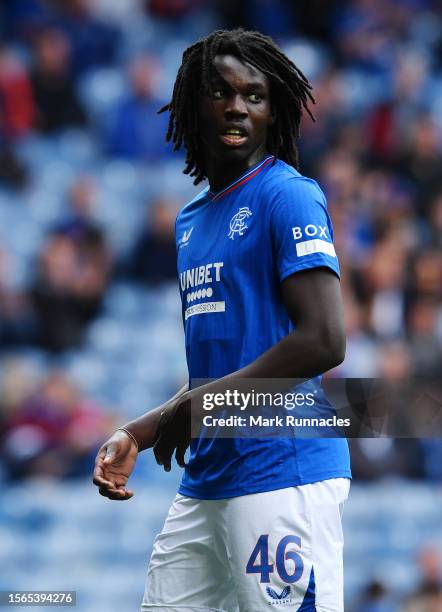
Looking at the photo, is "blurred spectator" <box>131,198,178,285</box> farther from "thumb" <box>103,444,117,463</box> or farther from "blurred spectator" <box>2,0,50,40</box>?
"thumb" <box>103,444,117,463</box>

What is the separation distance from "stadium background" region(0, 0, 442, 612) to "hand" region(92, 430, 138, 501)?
4632 mm

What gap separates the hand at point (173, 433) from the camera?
3.33m

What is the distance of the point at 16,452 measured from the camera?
842cm

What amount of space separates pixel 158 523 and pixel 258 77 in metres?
5.22

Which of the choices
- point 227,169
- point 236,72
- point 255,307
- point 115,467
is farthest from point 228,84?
point 115,467

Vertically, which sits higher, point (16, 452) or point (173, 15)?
point (173, 15)

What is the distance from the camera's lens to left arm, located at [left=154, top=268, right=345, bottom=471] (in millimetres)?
3182

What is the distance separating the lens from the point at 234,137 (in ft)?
11.9

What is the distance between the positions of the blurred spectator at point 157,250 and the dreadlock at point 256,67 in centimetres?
589

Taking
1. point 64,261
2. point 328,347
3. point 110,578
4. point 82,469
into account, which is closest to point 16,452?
point 82,469

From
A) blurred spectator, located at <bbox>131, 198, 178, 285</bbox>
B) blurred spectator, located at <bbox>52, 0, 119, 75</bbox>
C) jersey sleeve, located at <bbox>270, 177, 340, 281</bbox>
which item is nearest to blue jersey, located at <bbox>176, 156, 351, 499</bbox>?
jersey sleeve, located at <bbox>270, 177, 340, 281</bbox>

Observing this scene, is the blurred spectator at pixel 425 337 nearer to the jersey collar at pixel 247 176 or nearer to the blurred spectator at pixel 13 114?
the blurred spectator at pixel 13 114

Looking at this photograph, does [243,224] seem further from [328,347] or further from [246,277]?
[328,347]

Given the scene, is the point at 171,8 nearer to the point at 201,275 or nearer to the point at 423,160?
the point at 423,160
